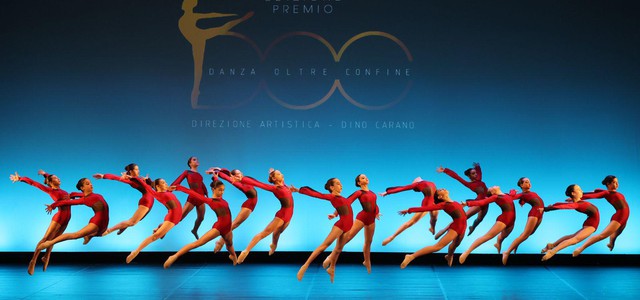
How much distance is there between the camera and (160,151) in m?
9.84

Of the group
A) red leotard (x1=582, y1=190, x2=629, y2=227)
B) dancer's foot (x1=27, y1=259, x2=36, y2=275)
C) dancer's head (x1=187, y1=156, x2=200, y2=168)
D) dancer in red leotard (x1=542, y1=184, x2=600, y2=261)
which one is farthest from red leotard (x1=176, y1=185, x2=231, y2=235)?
red leotard (x1=582, y1=190, x2=629, y2=227)

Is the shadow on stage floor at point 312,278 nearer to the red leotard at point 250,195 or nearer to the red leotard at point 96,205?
the red leotard at point 96,205

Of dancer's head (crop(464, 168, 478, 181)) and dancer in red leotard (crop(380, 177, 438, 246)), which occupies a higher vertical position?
dancer's head (crop(464, 168, 478, 181))

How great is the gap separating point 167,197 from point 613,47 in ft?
18.1

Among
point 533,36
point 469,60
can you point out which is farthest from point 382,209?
point 533,36

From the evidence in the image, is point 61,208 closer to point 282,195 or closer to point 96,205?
point 96,205

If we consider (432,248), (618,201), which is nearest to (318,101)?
(432,248)

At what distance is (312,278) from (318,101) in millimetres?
2329

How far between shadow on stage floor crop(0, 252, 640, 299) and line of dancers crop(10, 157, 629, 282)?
262 millimetres

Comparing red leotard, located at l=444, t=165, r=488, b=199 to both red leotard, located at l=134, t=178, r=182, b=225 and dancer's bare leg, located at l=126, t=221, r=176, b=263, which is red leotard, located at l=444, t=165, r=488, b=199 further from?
dancer's bare leg, located at l=126, t=221, r=176, b=263

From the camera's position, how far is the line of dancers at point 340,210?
8.05m

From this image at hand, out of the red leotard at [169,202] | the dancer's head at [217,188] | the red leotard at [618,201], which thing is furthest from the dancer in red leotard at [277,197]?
the red leotard at [618,201]

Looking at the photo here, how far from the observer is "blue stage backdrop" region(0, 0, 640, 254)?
31.7ft

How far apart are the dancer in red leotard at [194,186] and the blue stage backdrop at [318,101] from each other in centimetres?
37
